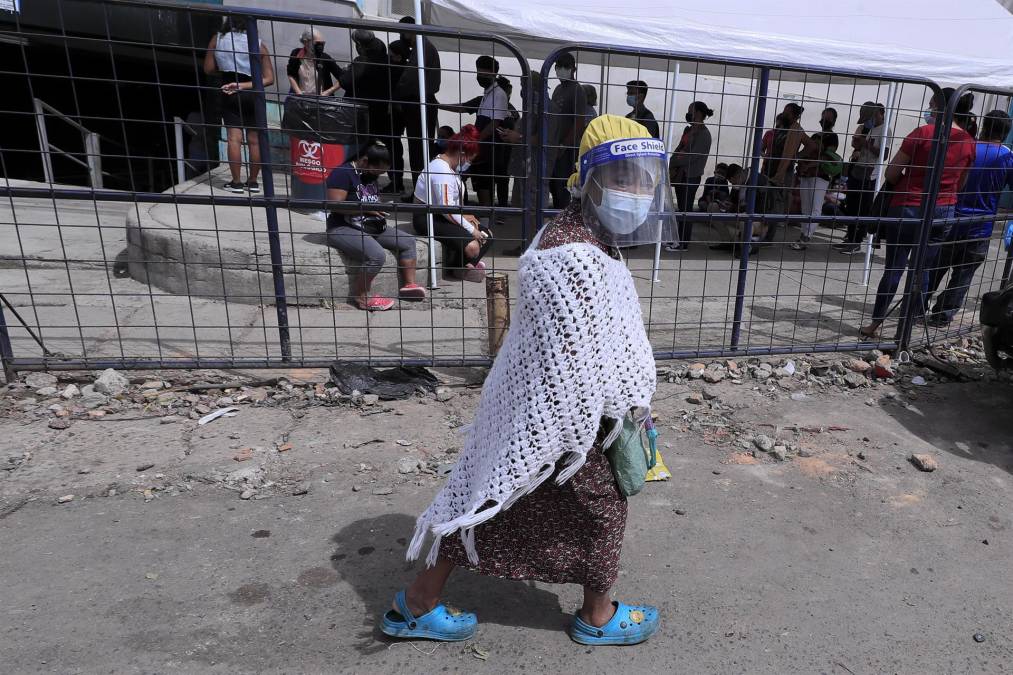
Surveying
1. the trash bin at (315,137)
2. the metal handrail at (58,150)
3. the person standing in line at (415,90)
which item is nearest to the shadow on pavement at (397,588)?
the metal handrail at (58,150)

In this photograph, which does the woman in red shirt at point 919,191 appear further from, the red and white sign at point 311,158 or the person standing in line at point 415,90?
the red and white sign at point 311,158

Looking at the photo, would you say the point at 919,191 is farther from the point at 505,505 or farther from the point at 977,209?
the point at 505,505

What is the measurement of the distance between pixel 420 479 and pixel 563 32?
17.5 ft

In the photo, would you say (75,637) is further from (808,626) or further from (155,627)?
(808,626)

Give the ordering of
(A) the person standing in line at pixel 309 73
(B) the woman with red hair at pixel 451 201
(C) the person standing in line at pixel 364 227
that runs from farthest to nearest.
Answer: (A) the person standing in line at pixel 309 73, (B) the woman with red hair at pixel 451 201, (C) the person standing in line at pixel 364 227

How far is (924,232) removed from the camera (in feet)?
15.3

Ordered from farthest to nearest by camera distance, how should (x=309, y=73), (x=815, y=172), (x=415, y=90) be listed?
(x=815, y=172) < (x=415, y=90) < (x=309, y=73)

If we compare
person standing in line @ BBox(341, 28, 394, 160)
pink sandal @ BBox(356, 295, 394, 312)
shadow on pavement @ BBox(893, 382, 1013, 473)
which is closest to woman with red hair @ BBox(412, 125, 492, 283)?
pink sandal @ BBox(356, 295, 394, 312)

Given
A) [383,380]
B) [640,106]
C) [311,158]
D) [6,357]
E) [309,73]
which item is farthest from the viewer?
[309,73]

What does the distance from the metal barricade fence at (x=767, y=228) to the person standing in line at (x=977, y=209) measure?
0.33 m

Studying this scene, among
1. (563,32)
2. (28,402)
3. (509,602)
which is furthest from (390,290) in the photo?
(509,602)

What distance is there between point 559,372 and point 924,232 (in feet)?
12.6

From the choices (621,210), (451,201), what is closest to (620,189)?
(621,210)

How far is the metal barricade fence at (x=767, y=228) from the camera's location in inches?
169
